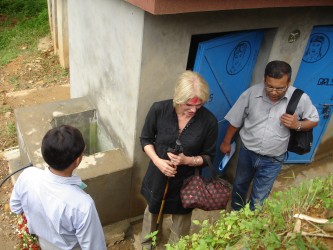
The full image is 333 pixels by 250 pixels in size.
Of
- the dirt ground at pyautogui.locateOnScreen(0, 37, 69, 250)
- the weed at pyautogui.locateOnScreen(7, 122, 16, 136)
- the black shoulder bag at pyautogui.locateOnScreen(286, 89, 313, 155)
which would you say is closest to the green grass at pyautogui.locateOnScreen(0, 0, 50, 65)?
the dirt ground at pyautogui.locateOnScreen(0, 37, 69, 250)

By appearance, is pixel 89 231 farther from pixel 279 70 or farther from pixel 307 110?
pixel 307 110

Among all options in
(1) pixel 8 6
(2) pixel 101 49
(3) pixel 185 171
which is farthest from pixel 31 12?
(3) pixel 185 171

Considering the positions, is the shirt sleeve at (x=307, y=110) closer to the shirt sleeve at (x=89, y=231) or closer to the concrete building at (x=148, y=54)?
the concrete building at (x=148, y=54)

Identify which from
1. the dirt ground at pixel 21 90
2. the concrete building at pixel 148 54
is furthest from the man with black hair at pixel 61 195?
the dirt ground at pixel 21 90

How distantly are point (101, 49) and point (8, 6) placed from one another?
10230 mm

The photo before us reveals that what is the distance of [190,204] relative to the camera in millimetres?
3217

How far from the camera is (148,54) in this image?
324 cm

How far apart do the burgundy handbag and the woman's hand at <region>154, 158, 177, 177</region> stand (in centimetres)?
29

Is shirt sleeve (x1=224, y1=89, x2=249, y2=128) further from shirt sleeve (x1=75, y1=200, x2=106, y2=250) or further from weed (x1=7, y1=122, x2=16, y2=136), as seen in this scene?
weed (x1=7, y1=122, x2=16, y2=136)

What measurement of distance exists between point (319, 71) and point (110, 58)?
2927 millimetres

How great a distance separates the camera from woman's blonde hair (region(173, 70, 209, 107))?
9.46 ft

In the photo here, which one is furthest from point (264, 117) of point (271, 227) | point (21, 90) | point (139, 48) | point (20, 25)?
point (20, 25)

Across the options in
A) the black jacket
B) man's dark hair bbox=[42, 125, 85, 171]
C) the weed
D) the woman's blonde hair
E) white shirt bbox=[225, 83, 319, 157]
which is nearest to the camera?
man's dark hair bbox=[42, 125, 85, 171]

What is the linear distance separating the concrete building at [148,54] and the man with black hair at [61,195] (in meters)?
1.23
